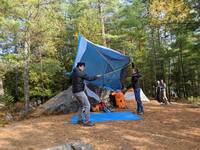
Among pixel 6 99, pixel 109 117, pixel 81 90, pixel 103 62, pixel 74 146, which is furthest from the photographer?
pixel 6 99

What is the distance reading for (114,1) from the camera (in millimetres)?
25188

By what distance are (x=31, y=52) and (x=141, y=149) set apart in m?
14.0

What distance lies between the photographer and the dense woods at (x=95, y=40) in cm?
1814

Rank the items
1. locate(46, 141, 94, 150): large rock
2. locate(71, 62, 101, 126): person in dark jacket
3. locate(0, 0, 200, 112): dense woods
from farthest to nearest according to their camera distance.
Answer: locate(0, 0, 200, 112): dense woods
locate(71, 62, 101, 126): person in dark jacket
locate(46, 141, 94, 150): large rock

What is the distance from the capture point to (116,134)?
8859 millimetres

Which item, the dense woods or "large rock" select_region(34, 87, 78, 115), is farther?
the dense woods

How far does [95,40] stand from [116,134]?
15738mm

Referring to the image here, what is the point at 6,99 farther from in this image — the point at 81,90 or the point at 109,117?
the point at 81,90

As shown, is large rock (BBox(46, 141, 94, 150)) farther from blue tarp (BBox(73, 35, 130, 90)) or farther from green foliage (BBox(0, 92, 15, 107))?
green foliage (BBox(0, 92, 15, 107))

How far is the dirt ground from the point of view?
7863 mm

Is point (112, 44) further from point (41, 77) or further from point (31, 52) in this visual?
point (31, 52)

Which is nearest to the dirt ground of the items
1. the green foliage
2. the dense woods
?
the dense woods

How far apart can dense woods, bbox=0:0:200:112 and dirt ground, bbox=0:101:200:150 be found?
24.2ft

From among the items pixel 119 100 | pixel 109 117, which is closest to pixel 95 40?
pixel 119 100
